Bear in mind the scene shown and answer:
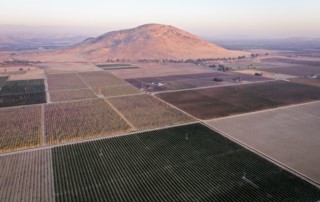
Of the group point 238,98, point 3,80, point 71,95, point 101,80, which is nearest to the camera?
point 238,98

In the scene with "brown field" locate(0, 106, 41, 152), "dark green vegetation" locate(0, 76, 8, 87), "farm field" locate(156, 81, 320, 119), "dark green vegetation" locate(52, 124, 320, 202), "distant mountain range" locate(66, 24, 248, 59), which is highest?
"distant mountain range" locate(66, 24, 248, 59)

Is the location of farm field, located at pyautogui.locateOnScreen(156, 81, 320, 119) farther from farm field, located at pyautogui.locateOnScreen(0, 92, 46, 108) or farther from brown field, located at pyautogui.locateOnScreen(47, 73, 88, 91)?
farm field, located at pyautogui.locateOnScreen(0, 92, 46, 108)

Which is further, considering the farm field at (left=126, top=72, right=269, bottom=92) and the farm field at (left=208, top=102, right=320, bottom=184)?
the farm field at (left=126, top=72, right=269, bottom=92)

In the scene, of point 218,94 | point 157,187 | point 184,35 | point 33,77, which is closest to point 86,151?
point 157,187

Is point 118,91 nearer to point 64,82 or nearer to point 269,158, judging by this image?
point 64,82

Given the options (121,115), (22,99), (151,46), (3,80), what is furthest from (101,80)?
(151,46)

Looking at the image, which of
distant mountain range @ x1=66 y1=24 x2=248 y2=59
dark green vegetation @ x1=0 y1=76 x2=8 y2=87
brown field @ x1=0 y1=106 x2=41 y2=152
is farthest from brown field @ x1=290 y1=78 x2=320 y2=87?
dark green vegetation @ x1=0 y1=76 x2=8 y2=87
